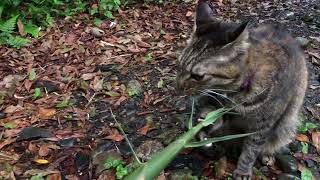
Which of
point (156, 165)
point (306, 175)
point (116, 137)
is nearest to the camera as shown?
point (156, 165)

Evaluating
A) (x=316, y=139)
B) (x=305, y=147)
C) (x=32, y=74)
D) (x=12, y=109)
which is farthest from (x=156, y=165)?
(x=32, y=74)

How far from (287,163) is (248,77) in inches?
45.5

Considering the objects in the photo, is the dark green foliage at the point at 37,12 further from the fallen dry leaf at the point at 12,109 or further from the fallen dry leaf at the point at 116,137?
the fallen dry leaf at the point at 116,137

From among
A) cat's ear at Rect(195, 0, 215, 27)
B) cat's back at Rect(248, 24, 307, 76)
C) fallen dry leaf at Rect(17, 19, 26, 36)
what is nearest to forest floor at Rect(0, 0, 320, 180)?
fallen dry leaf at Rect(17, 19, 26, 36)

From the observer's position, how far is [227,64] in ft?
10.3

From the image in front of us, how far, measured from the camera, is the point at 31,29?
242 inches

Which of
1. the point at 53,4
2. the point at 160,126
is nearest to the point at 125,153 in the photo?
the point at 160,126

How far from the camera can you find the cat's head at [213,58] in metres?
3.08

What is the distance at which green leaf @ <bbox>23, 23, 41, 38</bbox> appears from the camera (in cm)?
610

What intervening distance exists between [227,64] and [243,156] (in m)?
1.05

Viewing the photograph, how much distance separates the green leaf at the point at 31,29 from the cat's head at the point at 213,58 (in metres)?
3.49

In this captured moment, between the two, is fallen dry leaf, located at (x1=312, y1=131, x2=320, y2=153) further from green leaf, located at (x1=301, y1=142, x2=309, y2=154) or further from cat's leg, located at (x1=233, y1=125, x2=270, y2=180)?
cat's leg, located at (x1=233, y1=125, x2=270, y2=180)

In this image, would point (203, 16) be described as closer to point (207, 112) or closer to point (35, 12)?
point (207, 112)

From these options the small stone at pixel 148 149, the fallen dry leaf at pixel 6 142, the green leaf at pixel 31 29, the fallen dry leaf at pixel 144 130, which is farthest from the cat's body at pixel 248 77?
the green leaf at pixel 31 29
